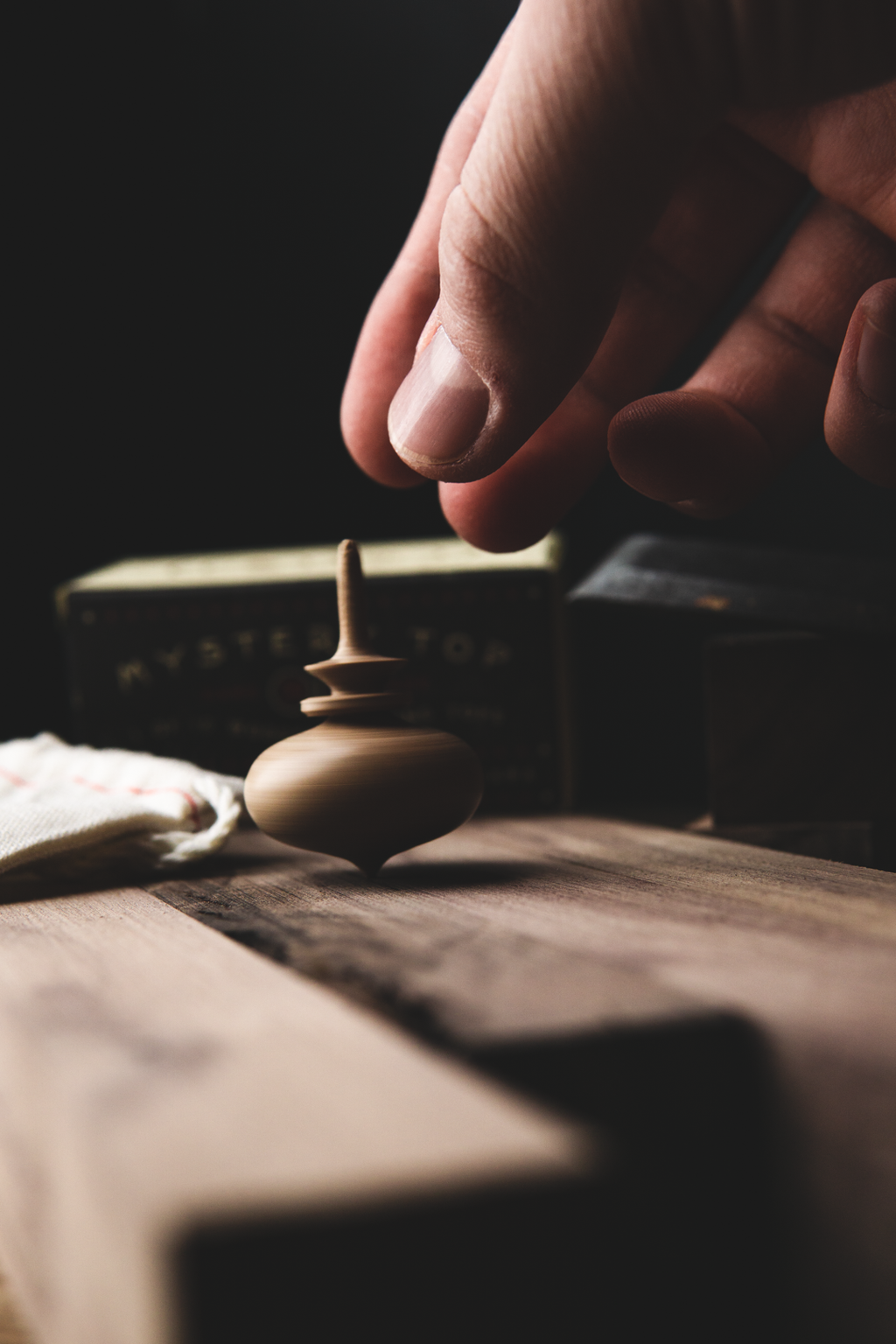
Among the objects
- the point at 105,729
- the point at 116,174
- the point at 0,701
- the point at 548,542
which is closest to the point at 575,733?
the point at 548,542

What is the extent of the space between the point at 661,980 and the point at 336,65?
3.38 feet

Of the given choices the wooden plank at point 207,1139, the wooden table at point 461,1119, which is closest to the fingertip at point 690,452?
the wooden table at point 461,1119

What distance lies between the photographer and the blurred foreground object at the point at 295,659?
827 mm

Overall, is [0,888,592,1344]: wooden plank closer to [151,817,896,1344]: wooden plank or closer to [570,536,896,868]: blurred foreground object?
[151,817,896,1344]: wooden plank

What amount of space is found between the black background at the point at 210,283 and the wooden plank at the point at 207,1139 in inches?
30.1

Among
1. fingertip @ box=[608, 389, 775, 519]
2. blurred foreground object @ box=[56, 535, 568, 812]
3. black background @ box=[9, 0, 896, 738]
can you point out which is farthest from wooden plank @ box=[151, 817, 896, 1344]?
black background @ box=[9, 0, 896, 738]

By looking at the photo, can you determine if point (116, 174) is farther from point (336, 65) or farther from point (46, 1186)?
point (46, 1186)

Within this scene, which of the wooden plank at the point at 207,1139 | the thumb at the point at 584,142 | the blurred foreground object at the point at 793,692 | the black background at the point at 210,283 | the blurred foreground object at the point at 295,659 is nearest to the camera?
the wooden plank at the point at 207,1139

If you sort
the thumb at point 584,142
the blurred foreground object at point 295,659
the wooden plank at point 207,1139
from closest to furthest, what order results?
the wooden plank at point 207,1139
the thumb at point 584,142
the blurred foreground object at point 295,659

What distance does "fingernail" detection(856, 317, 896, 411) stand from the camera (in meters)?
0.47

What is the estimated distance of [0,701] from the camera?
3.30 ft

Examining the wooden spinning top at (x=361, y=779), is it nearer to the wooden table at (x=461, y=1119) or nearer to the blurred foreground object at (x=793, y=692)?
the wooden table at (x=461, y=1119)

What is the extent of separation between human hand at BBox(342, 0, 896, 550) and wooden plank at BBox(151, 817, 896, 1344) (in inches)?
8.4

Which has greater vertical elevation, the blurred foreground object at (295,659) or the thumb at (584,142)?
the thumb at (584,142)
